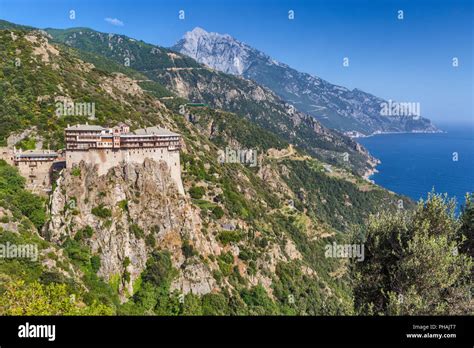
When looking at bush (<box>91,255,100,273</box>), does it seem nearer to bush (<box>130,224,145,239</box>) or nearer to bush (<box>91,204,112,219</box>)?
bush (<box>91,204,112,219</box>)

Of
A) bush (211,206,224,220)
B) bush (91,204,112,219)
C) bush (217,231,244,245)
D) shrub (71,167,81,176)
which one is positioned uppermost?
shrub (71,167,81,176)

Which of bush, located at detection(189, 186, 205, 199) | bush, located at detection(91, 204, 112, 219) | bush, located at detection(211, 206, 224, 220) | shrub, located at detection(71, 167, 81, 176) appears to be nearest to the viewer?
shrub, located at detection(71, 167, 81, 176)

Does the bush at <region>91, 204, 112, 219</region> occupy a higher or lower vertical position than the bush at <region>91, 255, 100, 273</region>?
higher

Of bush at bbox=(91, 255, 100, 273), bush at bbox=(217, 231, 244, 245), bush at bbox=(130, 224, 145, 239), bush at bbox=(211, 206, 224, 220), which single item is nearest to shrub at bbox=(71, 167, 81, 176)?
bush at bbox=(130, 224, 145, 239)

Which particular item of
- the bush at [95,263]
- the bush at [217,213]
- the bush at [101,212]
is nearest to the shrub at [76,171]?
the bush at [101,212]

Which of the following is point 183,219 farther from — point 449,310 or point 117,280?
point 449,310

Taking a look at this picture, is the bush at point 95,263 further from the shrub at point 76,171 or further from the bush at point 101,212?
the shrub at point 76,171

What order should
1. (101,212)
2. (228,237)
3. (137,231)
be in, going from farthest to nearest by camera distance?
(228,237) < (137,231) < (101,212)

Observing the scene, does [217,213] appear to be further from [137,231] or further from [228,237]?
[137,231]

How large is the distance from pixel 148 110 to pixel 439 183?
486 ft

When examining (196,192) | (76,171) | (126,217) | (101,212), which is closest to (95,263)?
(101,212)

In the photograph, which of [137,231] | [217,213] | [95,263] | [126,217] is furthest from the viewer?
[217,213]

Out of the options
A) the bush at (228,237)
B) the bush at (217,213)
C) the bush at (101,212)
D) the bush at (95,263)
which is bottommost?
the bush at (228,237)

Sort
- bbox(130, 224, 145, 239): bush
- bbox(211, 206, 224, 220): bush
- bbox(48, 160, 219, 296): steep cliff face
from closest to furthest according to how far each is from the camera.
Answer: bbox(48, 160, 219, 296): steep cliff face, bbox(130, 224, 145, 239): bush, bbox(211, 206, 224, 220): bush
